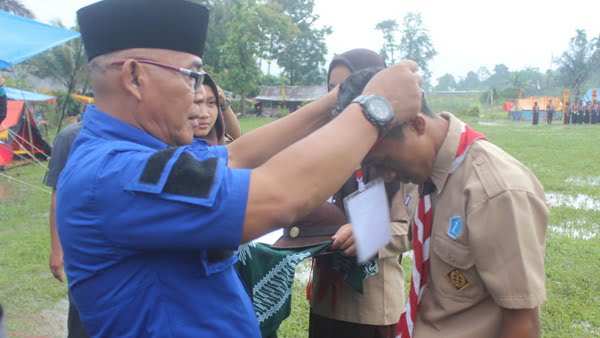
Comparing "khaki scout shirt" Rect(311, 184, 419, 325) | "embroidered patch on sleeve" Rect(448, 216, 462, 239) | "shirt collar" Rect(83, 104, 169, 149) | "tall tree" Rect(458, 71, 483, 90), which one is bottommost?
"tall tree" Rect(458, 71, 483, 90)

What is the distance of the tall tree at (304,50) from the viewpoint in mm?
64875

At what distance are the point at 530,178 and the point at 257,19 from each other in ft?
143

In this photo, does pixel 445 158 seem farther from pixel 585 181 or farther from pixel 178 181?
pixel 585 181

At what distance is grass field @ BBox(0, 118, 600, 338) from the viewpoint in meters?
4.52

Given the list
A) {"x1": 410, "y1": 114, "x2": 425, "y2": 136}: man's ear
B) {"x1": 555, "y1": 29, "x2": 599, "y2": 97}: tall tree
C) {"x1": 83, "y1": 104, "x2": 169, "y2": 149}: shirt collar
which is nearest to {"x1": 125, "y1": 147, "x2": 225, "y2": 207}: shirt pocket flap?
{"x1": 83, "y1": 104, "x2": 169, "y2": 149}: shirt collar

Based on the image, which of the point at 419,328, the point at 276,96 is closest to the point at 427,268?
the point at 419,328

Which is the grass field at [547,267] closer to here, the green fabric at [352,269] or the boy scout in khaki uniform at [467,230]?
the green fabric at [352,269]

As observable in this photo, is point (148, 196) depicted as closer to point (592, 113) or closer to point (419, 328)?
point (419, 328)

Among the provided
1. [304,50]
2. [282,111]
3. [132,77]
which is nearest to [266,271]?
[132,77]

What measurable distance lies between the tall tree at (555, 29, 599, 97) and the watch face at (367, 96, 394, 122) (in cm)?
7089

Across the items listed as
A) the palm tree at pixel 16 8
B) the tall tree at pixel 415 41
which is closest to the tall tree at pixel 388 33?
the tall tree at pixel 415 41

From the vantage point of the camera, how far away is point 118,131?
55.3 inches

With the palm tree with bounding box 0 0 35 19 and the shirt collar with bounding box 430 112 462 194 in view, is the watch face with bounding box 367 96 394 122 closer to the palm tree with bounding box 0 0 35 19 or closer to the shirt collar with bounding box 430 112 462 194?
the shirt collar with bounding box 430 112 462 194

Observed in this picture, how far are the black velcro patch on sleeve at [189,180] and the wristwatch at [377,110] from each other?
421mm
